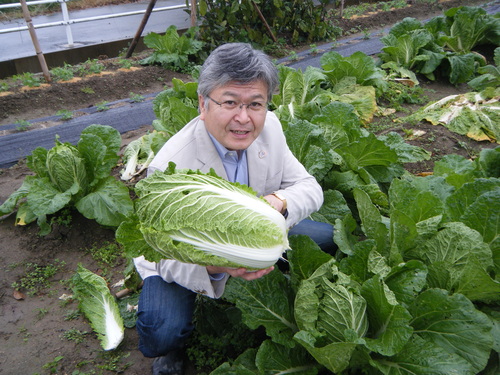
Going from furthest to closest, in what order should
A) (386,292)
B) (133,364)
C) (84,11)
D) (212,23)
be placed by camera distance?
(84,11)
(212,23)
(133,364)
(386,292)

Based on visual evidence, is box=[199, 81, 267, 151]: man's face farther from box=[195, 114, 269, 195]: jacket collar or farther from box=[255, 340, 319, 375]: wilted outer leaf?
box=[255, 340, 319, 375]: wilted outer leaf

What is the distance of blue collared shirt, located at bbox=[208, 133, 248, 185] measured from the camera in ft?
9.15

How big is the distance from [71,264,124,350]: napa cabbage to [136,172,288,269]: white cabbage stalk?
124cm

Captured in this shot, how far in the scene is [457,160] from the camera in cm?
394

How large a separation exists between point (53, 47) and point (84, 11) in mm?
7594

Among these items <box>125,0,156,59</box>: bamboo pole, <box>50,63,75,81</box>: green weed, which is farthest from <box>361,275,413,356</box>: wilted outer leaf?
<box>125,0,156,59</box>: bamboo pole

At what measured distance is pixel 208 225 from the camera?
213 cm

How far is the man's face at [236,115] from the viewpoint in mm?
2545

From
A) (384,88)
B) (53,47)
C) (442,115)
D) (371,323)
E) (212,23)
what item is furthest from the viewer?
(53,47)

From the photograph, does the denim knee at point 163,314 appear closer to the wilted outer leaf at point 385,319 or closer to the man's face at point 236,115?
the man's face at point 236,115

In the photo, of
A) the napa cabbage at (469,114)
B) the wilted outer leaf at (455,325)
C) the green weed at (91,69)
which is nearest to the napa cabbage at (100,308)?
the wilted outer leaf at (455,325)

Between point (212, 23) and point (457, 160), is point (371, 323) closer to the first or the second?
point (457, 160)

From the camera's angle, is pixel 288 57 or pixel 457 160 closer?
pixel 457 160

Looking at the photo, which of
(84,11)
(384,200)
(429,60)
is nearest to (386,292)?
(384,200)
